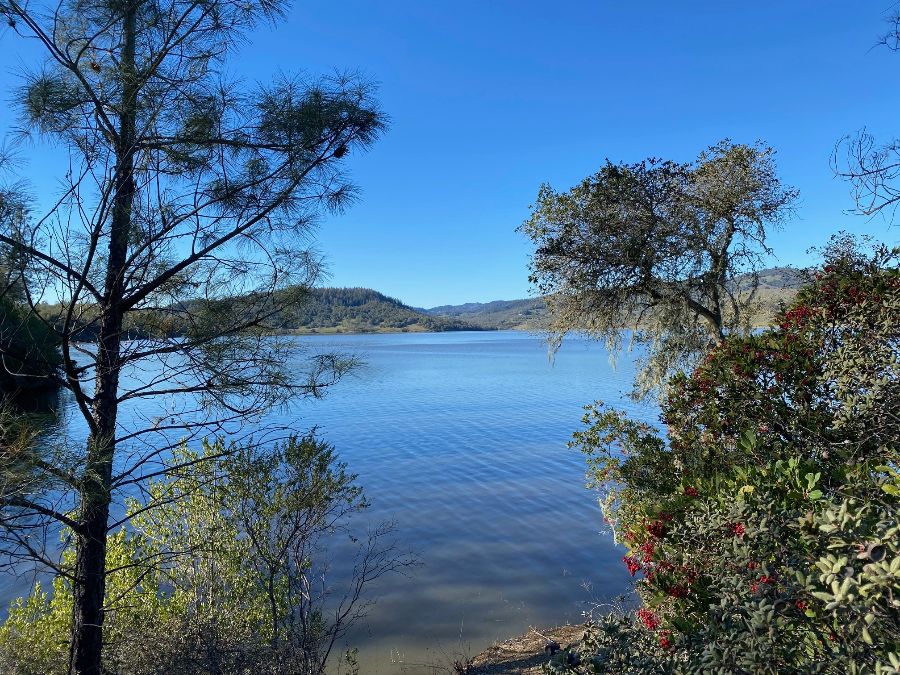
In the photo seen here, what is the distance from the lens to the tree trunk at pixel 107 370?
13.3ft

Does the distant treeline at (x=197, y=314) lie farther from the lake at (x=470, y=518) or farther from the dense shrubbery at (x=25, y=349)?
the lake at (x=470, y=518)

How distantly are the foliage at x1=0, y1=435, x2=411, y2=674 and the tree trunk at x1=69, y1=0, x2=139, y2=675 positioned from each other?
77cm

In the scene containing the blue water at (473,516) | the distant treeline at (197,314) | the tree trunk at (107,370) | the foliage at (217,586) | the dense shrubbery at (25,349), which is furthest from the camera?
the blue water at (473,516)

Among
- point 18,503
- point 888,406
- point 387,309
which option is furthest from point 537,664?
point 387,309

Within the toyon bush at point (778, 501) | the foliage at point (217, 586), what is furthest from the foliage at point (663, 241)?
the foliage at point (217, 586)

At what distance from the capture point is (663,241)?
30.4 ft

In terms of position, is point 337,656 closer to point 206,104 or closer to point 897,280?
point 206,104

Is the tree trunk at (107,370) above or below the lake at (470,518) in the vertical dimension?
above

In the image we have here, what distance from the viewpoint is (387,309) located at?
19400cm

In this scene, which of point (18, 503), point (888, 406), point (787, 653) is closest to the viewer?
point (787, 653)

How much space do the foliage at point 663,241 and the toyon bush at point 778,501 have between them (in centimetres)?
361

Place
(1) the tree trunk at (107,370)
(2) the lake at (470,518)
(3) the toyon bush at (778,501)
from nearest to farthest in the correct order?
1. (3) the toyon bush at (778,501)
2. (1) the tree trunk at (107,370)
3. (2) the lake at (470,518)

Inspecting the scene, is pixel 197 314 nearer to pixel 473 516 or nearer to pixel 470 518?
pixel 470 518

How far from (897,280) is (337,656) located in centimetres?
836
